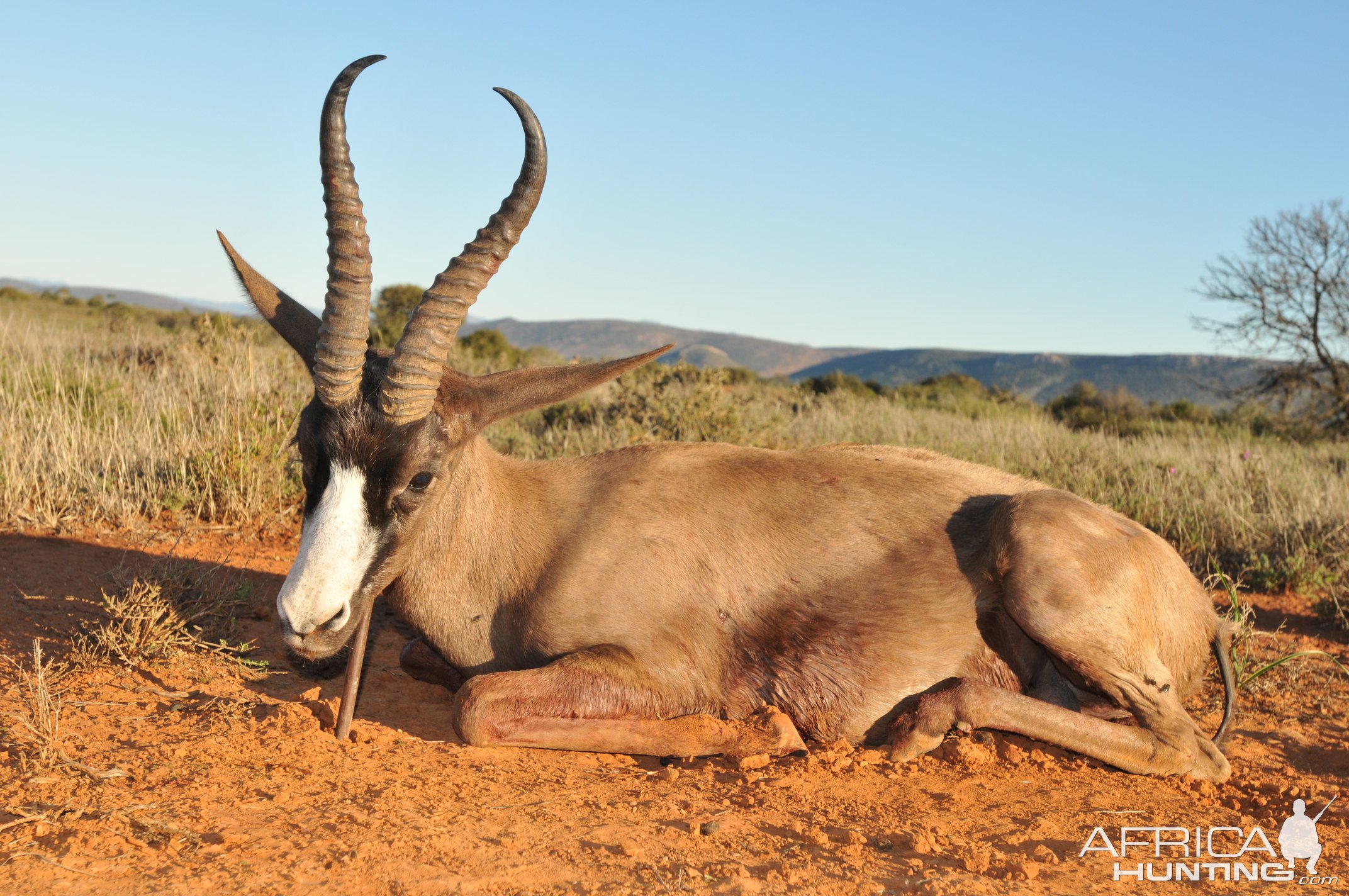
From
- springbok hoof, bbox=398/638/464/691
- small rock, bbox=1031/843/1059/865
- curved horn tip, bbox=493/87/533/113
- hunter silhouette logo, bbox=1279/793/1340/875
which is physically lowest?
springbok hoof, bbox=398/638/464/691

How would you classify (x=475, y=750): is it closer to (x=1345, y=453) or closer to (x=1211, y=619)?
(x=1211, y=619)

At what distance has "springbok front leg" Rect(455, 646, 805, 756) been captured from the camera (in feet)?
15.2

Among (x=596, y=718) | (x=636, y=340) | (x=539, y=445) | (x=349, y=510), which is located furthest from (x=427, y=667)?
(x=636, y=340)

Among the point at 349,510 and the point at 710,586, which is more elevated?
the point at 349,510

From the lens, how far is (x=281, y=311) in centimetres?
520

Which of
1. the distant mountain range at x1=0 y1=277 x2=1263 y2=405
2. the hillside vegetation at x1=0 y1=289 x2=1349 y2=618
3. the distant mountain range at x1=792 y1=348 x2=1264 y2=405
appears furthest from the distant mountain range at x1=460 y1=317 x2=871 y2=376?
the hillside vegetation at x1=0 y1=289 x2=1349 y2=618

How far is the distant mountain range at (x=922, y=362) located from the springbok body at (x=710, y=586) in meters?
47.1

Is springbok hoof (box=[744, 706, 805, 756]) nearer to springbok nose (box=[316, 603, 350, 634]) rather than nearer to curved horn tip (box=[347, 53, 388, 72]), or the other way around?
springbok nose (box=[316, 603, 350, 634])

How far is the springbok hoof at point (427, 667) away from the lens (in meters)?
5.65

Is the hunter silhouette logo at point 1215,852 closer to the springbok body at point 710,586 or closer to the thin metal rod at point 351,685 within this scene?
the springbok body at point 710,586

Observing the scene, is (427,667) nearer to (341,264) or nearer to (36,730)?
(36,730)

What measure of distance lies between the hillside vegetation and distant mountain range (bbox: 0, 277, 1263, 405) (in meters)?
37.7

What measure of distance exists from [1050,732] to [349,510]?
3439 mm

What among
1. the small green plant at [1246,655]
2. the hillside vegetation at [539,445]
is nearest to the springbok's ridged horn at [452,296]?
the hillside vegetation at [539,445]
